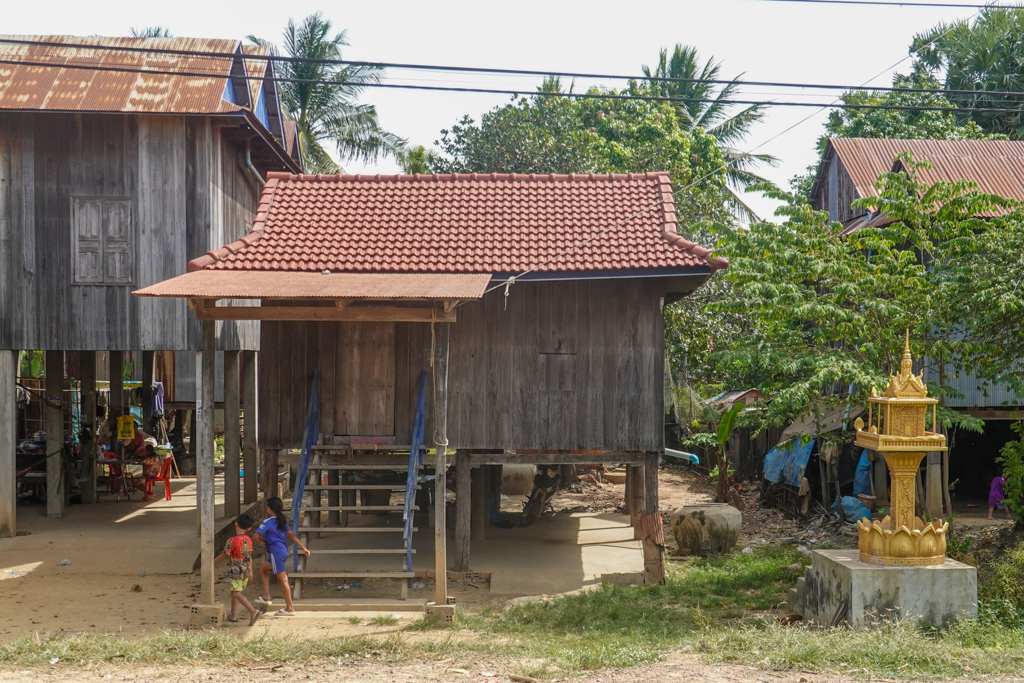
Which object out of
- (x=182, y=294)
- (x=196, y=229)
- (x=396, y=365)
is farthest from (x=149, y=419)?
(x=182, y=294)

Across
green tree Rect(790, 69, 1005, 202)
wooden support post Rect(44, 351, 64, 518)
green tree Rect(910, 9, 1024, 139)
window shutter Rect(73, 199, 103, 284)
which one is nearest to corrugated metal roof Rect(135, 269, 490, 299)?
window shutter Rect(73, 199, 103, 284)

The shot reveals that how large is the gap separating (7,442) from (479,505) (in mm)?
7560

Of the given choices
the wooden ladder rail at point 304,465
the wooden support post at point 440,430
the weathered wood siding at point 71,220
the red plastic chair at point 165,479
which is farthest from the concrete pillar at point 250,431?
the wooden support post at point 440,430

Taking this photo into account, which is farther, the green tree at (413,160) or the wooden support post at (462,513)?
the green tree at (413,160)

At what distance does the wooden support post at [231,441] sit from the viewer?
52.0 feet

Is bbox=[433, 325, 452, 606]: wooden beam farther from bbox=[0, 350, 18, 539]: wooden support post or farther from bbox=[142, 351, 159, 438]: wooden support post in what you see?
bbox=[142, 351, 159, 438]: wooden support post

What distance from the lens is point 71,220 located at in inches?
539

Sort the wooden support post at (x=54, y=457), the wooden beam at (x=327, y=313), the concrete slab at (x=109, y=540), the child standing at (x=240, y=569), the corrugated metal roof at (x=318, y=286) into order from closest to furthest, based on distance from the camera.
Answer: the corrugated metal roof at (x=318, y=286), the child standing at (x=240, y=569), the wooden beam at (x=327, y=313), the concrete slab at (x=109, y=540), the wooden support post at (x=54, y=457)

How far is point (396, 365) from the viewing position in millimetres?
12922

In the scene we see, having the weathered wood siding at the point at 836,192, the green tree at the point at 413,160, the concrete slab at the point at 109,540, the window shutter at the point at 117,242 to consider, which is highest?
the green tree at the point at 413,160

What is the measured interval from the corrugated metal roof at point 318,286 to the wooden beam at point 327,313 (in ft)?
0.87

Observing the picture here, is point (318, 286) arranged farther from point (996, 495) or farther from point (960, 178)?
point (960, 178)

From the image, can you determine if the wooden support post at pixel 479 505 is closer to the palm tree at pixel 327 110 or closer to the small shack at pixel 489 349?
the small shack at pixel 489 349

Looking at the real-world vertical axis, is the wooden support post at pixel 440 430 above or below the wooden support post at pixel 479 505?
above
